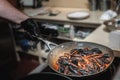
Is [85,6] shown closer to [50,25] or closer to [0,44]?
[50,25]

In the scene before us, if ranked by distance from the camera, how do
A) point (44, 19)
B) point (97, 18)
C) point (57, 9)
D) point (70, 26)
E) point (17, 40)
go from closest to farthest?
→ point (97, 18) < point (70, 26) < point (44, 19) < point (57, 9) < point (17, 40)

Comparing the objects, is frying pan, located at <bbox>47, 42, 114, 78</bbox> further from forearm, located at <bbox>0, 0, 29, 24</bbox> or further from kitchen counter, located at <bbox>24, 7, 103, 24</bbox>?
kitchen counter, located at <bbox>24, 7, 103, 24</bbox>

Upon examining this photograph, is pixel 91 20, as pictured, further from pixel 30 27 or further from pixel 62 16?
pixel 30 27

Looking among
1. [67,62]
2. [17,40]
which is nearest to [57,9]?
[17,40]

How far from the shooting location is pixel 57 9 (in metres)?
2.67

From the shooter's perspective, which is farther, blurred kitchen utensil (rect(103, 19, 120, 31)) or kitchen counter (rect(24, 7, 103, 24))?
kitchen counter (rect(24, 7, 103, 24))

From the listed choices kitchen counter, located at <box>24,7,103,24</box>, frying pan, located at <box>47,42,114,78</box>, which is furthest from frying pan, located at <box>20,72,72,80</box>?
kitchen counter, located at <box>24,7,103,24</box>

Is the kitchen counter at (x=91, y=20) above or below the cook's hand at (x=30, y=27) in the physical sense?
below

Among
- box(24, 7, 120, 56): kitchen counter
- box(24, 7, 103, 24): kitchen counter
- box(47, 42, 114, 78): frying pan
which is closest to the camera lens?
box(47, 42, 114, 78): frying pan

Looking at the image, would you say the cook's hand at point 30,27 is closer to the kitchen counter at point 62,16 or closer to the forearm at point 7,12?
the forearm at point 7,12

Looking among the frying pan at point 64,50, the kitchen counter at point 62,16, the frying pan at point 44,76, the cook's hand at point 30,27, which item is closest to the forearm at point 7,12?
the cook's hand at point 30,27

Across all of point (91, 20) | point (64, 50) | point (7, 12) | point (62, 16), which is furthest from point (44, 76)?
point (62, 16)

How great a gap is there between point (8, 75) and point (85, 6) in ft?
4.44

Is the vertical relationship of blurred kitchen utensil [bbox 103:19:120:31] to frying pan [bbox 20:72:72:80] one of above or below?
above
